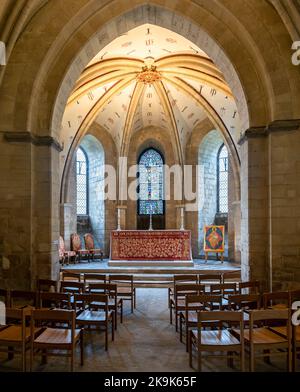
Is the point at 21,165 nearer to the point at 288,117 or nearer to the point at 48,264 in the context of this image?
the point at 48,264

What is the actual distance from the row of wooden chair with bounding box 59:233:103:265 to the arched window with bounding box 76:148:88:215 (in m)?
1.70

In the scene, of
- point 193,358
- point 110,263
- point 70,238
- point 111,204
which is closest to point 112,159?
point 111,204

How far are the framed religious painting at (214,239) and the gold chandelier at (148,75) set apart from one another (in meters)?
6.20

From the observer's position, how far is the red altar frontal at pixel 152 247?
43.9 feet

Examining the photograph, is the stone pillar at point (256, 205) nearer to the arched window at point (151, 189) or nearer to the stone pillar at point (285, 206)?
the stone pillar at point (285, 206)

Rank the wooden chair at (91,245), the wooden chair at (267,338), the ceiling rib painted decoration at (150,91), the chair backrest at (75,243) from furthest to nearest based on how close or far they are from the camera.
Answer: the wooden chair at (91,245)
the chair backrest at (75,243)
the ceiling rib painted decoration at (150,91)
the wooden chair at (267,338)

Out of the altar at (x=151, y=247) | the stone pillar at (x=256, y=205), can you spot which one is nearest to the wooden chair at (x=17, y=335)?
the stone pillar at (x=256, y=205)

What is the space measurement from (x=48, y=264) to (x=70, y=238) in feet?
24.3

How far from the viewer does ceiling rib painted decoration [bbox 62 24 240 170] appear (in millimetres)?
11484

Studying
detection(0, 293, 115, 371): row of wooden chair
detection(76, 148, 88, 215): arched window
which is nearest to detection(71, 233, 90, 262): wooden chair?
detection(76, 148, 88, 215): arched window

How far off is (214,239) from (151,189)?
4329mm

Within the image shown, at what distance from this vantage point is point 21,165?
7.82 metres
